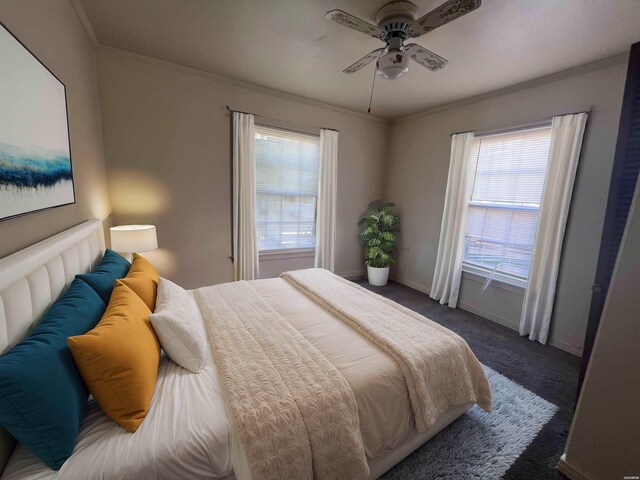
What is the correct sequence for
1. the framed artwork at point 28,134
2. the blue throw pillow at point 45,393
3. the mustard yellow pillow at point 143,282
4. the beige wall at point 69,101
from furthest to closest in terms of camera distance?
the mustard yellow pillow at point 143,282 < the beige wall at point 69,101 < the framed artwork at point 28,134 < the blue throw pillow at point 45,393

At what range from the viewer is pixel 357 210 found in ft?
14.2

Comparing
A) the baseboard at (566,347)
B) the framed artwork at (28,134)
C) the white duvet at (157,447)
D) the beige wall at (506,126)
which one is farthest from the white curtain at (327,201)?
the white duvet at (157,447)

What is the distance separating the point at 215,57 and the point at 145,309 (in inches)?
96.1

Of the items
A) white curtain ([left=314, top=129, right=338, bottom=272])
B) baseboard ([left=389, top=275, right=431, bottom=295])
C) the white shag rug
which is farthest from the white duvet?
baseboard ([left=389, top=275, right=431, bottom=295])

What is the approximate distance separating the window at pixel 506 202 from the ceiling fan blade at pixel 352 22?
206 cm

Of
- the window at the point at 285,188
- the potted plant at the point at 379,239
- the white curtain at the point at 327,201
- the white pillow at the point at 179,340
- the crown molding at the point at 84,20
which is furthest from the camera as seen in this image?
the potted plant at the point at 379,239

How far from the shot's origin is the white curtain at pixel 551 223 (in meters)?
2.43

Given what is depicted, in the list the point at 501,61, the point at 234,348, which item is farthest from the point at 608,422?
the point at 501,61

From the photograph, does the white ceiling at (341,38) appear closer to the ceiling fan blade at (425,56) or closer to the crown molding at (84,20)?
the crown molding at (84,20)

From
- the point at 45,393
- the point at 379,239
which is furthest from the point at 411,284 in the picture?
the point at 45,393

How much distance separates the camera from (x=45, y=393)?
2.49ft

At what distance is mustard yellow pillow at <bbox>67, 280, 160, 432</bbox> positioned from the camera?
902 millimetres

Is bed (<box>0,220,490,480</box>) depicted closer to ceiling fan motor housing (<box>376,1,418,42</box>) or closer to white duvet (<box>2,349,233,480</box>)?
white duvet (<box>2,349,233,480</box>)

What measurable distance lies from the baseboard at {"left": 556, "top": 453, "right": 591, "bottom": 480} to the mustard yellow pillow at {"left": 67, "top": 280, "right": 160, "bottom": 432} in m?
2.06
